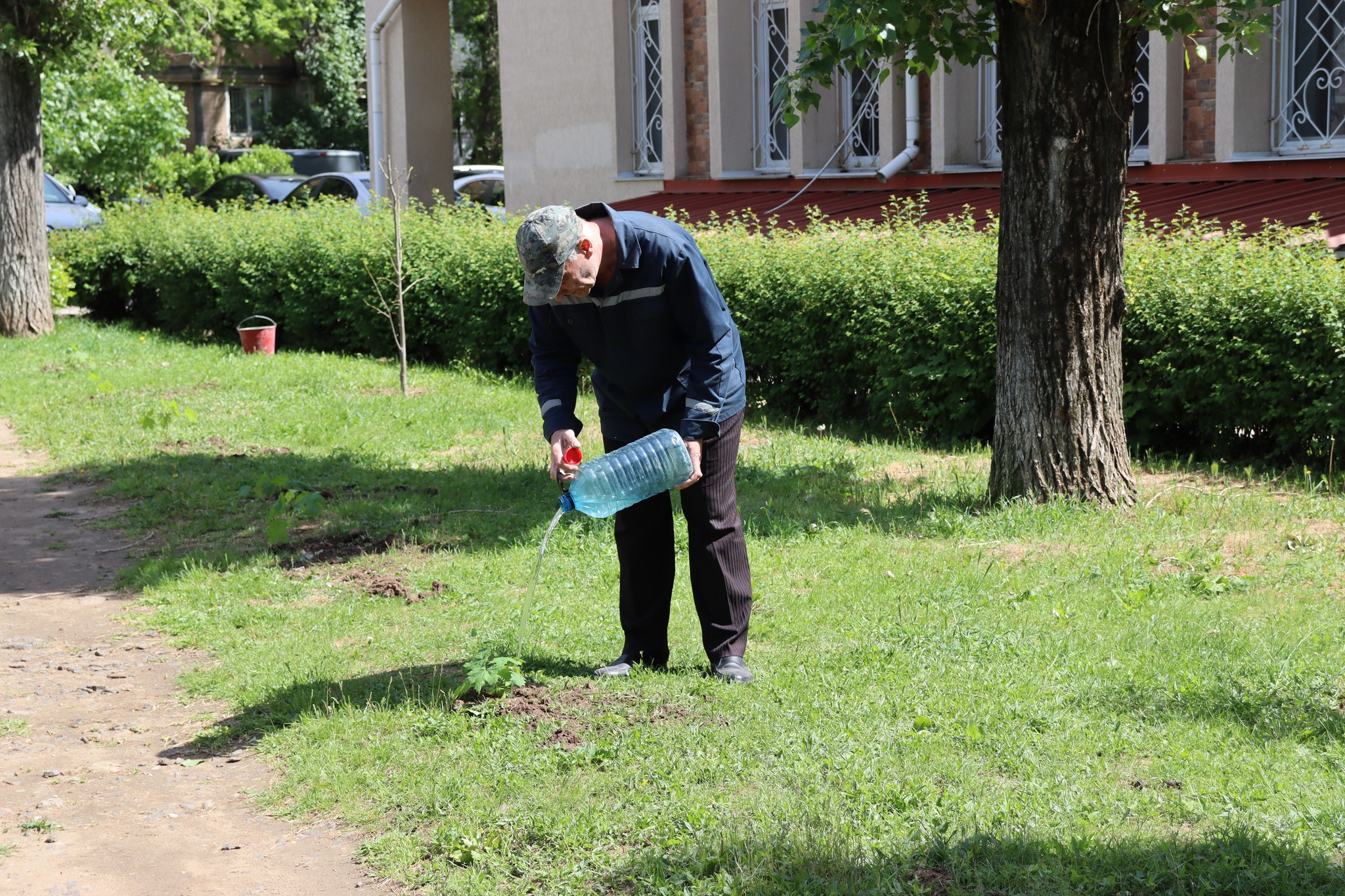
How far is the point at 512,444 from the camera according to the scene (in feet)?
32.2

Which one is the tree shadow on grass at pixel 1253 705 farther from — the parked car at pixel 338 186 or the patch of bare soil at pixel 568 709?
the parked car at pixel 338 186

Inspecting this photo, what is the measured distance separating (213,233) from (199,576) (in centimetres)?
1084

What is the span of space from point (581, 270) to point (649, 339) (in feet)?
1.35

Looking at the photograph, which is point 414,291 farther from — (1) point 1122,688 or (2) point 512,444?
(1) point 1122,688

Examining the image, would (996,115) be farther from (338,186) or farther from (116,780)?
(338,186)

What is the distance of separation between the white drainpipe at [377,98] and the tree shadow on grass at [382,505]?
37.7ft

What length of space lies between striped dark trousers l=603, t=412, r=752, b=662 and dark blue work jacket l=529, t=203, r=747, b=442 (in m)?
0.15

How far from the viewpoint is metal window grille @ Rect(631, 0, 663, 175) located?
16.8 meters

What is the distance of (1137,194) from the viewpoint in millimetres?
11820

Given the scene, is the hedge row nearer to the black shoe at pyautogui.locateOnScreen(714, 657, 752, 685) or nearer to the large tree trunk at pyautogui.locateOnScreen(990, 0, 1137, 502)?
the large tree trunk at pyautogui.locateOnScreen(990, 0, 1137, 502)

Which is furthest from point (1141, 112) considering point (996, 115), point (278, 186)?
point (278, 186)

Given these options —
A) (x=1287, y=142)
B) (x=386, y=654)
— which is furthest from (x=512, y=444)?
(x=1287, y=142)

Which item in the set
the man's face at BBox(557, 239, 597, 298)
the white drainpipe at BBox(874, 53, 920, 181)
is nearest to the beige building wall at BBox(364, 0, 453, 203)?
the white drainpipe at BBox(874, 53, 920, 181)

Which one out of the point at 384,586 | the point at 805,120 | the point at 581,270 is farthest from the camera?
the point at 805,120
